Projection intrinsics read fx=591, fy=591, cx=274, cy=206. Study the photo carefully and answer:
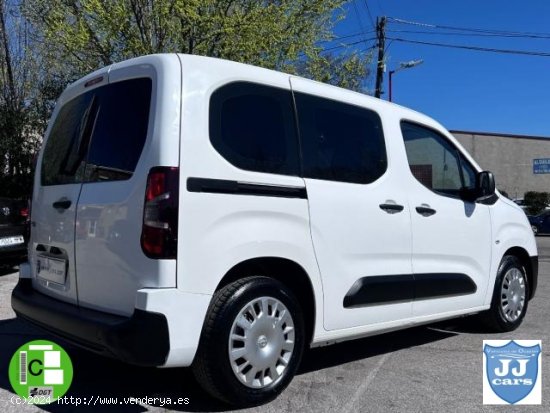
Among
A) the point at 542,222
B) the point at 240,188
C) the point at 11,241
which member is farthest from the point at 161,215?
the point at 542,222

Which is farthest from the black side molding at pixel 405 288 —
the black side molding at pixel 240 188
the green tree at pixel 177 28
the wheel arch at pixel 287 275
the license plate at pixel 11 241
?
the green tree at pixel 177 28

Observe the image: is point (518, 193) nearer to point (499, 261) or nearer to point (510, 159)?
point (510, 159)

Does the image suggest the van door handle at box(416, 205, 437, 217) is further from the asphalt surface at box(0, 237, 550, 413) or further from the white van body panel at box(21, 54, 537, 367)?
the asphalt surface at box(0, 237, 550, 413)

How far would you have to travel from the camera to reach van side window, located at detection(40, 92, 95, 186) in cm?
390

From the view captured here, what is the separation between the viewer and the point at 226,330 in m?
3.34

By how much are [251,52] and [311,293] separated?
24.7ft

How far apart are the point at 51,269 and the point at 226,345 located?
1428 mm

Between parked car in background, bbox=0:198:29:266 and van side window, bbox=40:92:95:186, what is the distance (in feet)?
13.1

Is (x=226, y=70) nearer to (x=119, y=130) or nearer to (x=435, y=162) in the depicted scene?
(x=119, y=130)

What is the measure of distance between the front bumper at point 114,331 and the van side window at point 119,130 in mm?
811

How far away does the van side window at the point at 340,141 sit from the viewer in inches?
157

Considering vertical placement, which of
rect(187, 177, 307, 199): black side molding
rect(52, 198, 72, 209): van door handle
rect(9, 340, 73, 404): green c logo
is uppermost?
rect(187, 177, 307, 199): black side molding

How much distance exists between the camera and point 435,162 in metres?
5.09

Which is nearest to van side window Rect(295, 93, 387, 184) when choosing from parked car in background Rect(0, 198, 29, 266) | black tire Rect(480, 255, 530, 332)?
black tire Rect(480, 255, 530, 332)
